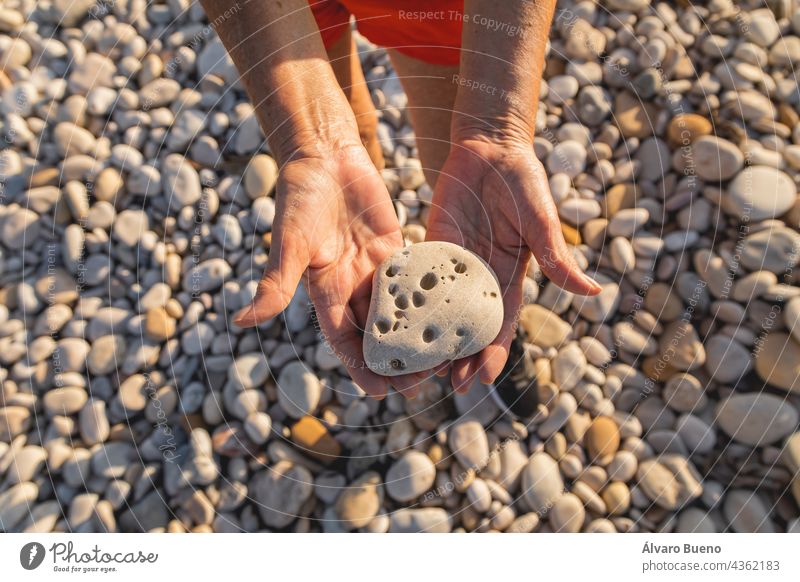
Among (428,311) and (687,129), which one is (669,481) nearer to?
(428,311)

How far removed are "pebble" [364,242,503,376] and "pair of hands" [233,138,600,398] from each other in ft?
0.28

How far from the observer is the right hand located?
65.2 inches

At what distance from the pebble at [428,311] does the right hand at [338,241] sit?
3.3 inches

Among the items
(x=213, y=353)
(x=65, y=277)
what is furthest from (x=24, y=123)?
(x=213, y=353)

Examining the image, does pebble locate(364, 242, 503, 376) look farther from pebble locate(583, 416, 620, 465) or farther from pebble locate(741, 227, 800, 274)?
pebble locate(741, 227, 800, 274)

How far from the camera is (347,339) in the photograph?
1.84 meters

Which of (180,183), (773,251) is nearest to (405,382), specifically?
(180,183)

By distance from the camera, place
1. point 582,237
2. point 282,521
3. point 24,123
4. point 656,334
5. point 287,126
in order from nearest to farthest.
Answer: point 287,126 → point 282,521 → point 656,334 → point 582,237 → point 24,123

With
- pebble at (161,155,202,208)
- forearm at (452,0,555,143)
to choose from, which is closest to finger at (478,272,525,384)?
forearm at (452,0,555,143)

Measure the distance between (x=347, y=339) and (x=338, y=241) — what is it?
28 cm

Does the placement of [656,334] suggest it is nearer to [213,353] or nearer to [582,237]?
[582,237]

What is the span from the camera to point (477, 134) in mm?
1911

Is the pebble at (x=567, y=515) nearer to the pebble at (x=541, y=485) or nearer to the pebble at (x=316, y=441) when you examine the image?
→ the pebble at (x=541, y=485)

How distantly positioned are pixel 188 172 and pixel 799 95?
2550mm
